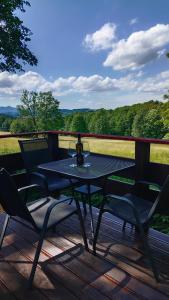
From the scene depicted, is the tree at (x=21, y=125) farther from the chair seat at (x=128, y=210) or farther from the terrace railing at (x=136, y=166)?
the chair seat at (x=128, y=210)

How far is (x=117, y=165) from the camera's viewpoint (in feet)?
8.64

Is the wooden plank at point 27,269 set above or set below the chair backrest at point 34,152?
below

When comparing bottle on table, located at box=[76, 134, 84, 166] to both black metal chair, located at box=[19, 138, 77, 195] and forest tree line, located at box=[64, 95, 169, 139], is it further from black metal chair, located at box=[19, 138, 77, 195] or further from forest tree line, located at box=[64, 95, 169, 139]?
forest tree line, located at box=[64, 95, 169, 139]

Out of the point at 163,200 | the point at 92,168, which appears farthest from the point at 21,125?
the point at 163,200

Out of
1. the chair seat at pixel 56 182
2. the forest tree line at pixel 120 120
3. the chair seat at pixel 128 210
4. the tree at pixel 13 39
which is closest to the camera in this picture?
the chair seat at pixel 128 210

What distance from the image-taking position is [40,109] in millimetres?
32969

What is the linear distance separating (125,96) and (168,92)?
9.36m

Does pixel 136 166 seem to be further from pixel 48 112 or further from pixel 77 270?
pixel 48 112

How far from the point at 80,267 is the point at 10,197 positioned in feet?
2.84

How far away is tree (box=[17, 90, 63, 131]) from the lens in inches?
1278

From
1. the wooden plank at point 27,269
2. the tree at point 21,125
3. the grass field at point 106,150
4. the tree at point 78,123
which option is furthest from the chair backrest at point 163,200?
the tree at point 78,123

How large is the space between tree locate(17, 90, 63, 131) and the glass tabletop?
30126 millimetres

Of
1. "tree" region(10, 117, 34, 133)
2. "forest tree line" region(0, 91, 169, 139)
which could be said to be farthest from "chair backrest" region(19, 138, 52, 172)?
"tree" region(10, 117, 34, 133)

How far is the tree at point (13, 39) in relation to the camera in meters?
6.81
